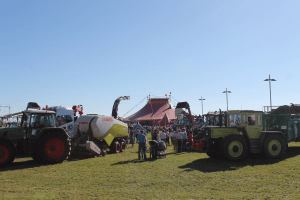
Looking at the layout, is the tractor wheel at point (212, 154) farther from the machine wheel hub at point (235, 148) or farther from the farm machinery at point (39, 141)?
the farm machinery at point (39, 141)

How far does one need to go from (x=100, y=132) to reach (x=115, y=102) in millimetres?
7323

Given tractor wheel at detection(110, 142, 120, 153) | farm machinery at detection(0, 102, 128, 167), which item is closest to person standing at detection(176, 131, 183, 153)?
tractor wheel at detection(110, 142, 120, 153)

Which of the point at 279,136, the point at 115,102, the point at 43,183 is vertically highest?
the point at 115,102

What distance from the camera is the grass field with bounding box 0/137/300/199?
7105 mm

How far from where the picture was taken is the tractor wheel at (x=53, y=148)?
12016mm

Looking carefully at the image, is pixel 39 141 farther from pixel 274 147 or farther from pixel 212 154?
pixel 274 147

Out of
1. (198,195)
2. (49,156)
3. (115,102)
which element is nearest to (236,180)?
(198,195)

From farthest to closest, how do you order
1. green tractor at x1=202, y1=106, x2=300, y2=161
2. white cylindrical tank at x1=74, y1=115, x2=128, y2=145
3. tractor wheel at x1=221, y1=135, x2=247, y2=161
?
1. white cylindrical tank at x1=74, y1=115, x2=128, y2=145
2. green tractor at x1=202, y1=106, x2=300, y2=161
3. tractor wheel at x1=221, y1=135, x2=247, y2=161

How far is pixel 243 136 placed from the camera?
12.9m

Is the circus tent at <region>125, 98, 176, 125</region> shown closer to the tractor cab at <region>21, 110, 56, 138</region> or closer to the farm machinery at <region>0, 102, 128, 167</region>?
the farm machinery at <region>0, 102, 128, 167</region>

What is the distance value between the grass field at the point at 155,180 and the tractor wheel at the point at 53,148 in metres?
0.52

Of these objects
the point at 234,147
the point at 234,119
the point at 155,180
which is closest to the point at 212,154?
the point at 234,147

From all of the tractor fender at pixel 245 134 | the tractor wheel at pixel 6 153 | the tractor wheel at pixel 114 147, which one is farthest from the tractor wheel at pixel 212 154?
the tractor wheel at pixel 6 153

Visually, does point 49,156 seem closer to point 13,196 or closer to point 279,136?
point 13,196
